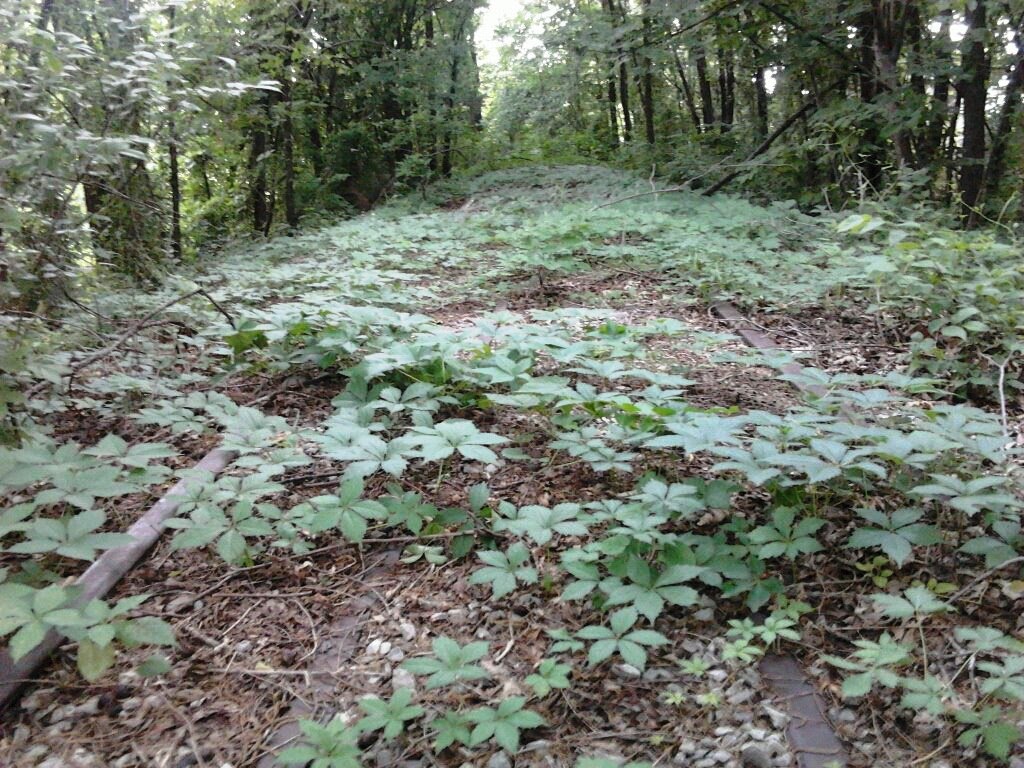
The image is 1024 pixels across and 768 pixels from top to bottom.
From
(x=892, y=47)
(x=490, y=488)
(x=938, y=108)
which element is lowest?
(x=490, y=488)

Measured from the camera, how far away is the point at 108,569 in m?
2.20

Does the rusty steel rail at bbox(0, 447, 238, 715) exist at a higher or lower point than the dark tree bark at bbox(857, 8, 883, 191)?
lower

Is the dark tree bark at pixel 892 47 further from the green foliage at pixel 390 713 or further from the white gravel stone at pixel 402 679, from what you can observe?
the green foliage at pixel 390 713

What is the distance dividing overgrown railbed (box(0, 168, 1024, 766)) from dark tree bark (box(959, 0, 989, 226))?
4425mm

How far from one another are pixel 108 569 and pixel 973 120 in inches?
317

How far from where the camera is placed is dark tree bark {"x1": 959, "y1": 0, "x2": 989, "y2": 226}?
6434 millimetres

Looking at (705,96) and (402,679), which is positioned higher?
(705,96)

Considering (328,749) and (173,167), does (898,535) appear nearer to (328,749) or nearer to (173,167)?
(328,749)

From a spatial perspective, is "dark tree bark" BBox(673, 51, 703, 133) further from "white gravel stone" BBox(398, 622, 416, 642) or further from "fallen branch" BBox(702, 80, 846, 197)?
"white gravel stone" BBox(398, 622, 416, 642)

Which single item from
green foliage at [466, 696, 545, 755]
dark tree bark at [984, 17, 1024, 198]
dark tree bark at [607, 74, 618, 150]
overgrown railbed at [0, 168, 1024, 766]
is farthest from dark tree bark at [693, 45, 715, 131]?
green foliage at [466, 696, 545, 755]

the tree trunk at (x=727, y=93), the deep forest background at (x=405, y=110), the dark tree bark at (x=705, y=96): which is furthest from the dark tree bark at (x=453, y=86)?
the tree trunk at (x=727, y=93)

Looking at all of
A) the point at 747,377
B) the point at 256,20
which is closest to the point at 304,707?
the point at 747,377

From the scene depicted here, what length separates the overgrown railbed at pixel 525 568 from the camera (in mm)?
1727

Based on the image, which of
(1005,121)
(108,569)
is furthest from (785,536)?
(1005,121)
